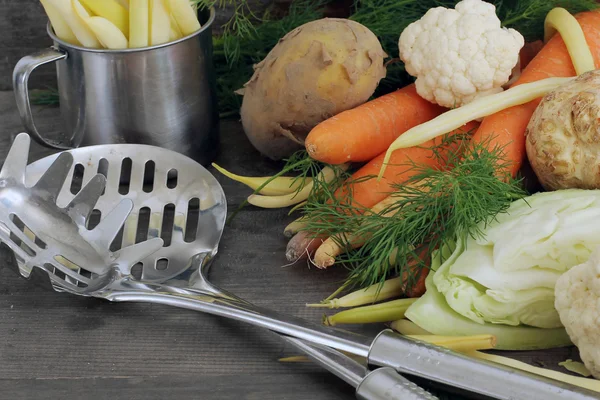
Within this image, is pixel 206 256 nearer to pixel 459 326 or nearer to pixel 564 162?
pixel 459 326

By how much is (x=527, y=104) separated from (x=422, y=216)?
0.34 metres

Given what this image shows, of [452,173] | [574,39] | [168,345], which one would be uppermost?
[574,39]

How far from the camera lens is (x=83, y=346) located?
0.92 meters

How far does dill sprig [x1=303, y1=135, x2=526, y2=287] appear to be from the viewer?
0.98 metres

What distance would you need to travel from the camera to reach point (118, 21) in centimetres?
120

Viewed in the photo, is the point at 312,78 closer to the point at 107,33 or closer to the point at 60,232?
the point at 107,33

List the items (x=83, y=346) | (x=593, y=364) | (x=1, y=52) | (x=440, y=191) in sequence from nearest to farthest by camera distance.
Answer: (x=593, y=364) → (x=83, y=346) → (x=440, y=191) → (x=1, y=52)

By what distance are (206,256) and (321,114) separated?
1.12 feet

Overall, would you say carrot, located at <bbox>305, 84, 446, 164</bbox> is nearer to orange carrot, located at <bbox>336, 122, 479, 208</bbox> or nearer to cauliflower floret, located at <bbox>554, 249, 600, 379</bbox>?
orange carrot, located at <bbox>336, 122, 479, 208</bbox>

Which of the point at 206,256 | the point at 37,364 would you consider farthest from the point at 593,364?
the point at 37,364

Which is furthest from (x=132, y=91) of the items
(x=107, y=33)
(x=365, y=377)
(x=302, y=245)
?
(x=365, y=377)

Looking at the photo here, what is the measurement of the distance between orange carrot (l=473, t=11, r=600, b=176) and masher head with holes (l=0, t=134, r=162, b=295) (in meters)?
0.57

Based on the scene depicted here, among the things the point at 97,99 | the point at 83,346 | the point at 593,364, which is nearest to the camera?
the point at 593,364

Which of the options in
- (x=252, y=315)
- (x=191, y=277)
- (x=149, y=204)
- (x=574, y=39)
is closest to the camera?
(x=252, y=315)
